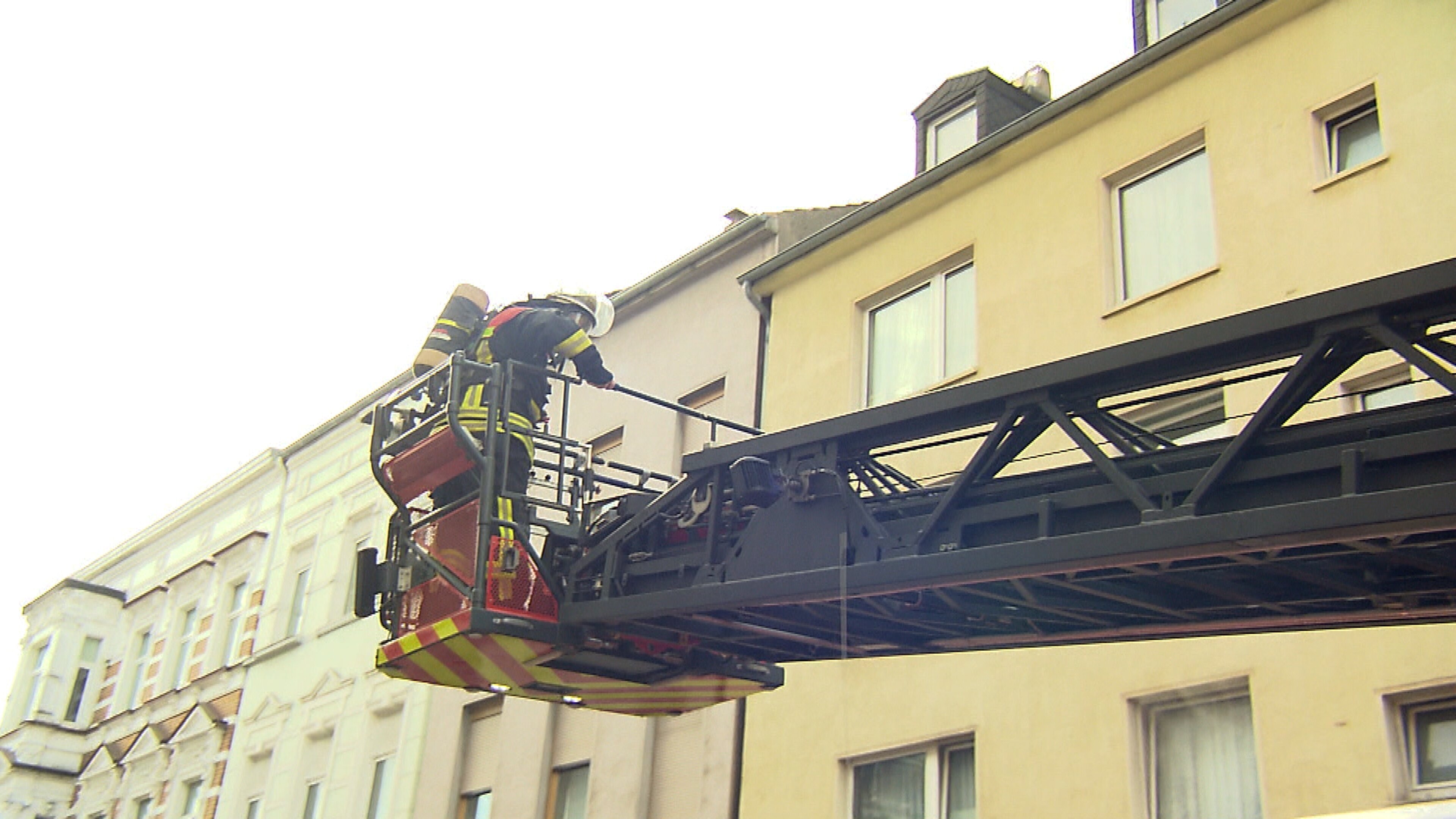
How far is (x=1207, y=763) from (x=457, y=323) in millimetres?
5347

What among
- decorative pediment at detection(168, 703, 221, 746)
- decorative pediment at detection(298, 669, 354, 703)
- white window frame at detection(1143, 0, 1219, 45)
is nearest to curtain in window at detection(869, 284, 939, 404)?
white window frame at detection(1143, 0, 1219, 45)

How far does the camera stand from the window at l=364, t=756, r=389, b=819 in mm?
19172

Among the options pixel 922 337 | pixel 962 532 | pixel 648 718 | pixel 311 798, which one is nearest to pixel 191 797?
pixel 311 798

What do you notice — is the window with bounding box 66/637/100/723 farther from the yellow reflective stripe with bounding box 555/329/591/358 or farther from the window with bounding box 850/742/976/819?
the yellow reflective stripe with bounding box 555/329/591/358

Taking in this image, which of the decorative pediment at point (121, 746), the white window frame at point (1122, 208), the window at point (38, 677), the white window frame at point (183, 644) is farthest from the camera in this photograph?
the window at point (38, 677)

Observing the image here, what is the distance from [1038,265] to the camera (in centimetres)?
1225

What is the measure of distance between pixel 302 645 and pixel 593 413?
7285 millimetres

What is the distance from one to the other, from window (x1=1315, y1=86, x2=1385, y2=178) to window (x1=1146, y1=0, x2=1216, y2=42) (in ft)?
10.3

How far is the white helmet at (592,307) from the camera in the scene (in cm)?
933

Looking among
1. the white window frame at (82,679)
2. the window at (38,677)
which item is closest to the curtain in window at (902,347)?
the white window frame at (82,679)

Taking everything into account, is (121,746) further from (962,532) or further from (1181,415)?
(962,532)

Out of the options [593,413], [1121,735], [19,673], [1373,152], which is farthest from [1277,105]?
[19,673]

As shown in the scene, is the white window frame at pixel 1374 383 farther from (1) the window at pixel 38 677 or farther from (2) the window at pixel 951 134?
(1) the window at pixel 38 677

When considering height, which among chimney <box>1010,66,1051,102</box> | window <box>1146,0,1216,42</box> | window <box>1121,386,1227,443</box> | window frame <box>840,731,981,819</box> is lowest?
window frame <box>840,731,981,819</box>
